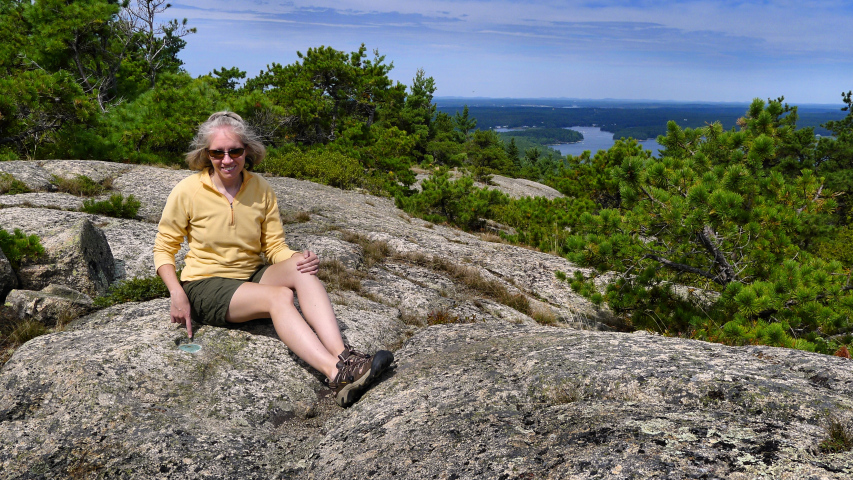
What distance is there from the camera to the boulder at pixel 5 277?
4.82 meters

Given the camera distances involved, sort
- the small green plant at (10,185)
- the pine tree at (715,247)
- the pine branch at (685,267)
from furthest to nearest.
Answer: the small green plant at (10,185) < the pine branch at (685,267) < the pine tree at (715,247)

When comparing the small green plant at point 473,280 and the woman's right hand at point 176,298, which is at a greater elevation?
the woman's right hand at point 176,298

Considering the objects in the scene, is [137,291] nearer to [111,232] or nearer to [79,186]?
[111,232]

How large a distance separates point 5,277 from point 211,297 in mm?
2671

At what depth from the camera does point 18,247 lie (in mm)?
5023

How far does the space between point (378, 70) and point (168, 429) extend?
85.0 feet

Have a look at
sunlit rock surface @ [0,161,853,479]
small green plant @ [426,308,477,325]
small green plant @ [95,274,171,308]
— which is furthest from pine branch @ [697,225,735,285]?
small green plant @ [95,274,171,308]

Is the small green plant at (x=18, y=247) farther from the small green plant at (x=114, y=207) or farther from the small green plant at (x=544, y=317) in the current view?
the small green plant at (x=544, y=317)

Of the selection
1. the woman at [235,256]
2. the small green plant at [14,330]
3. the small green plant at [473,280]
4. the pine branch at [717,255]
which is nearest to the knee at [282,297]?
the woman at [235,256]

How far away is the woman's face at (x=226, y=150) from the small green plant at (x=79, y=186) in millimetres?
6563

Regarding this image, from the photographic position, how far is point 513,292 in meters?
7.68

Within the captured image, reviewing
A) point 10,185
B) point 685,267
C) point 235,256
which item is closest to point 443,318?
point 235,256

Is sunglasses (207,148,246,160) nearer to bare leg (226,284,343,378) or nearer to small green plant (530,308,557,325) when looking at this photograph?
bare leg (226,284,343,378)

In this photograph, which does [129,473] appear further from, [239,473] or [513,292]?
[513,292]
